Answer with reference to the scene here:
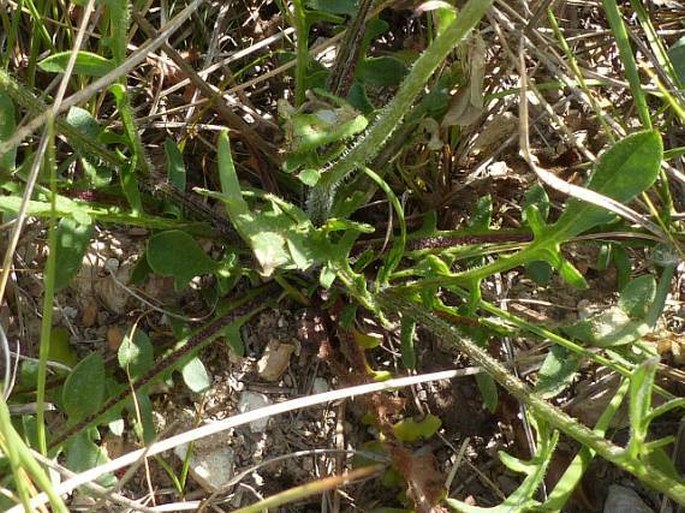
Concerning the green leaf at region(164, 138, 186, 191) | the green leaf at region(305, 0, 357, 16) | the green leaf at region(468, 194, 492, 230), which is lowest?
the green leaf at region(468, 194, 492, 230)

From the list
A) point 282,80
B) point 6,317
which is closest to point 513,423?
point 282,80

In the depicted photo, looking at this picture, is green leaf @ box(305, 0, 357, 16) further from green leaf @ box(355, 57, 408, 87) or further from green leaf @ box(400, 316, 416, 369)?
green leaf @ box(400, 316, 416, 369)

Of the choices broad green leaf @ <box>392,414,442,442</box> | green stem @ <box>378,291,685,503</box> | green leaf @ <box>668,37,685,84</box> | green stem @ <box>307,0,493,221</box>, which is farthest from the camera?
broad green leaf @ <box>392,414,442,442</box>

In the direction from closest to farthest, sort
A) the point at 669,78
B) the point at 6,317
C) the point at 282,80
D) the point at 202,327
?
the point at 669,78
the point at 202,327
the point at 6,317
the point at 282,80

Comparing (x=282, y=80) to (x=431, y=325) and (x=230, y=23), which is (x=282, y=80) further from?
(x=431, y=325)

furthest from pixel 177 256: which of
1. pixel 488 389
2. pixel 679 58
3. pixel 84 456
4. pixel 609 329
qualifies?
pixel 679 58

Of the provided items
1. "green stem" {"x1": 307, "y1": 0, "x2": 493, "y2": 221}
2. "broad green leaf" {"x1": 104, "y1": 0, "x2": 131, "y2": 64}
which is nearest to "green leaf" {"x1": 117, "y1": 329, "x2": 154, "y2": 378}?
"green stem" {"x1": 307, "y1": 0, "x2": 493, "y2": 221}

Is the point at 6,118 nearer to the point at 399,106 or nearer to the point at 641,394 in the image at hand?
the point at 399,106
